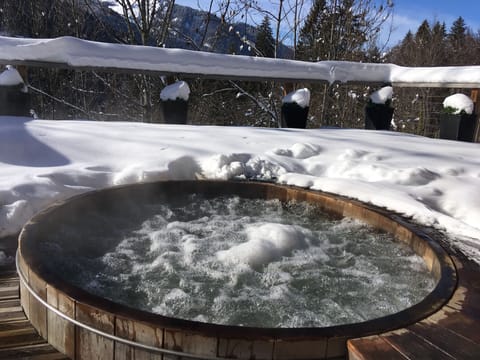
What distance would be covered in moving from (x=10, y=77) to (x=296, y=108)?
3.07m

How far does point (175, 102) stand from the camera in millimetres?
4516

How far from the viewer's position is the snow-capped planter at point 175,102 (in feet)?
14.6

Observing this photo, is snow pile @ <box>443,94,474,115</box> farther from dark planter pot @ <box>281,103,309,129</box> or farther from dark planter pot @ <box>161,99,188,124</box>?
dark planter pot @ <box>161,99,188,124</box>

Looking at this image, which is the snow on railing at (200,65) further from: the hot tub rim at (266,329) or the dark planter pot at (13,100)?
the hot tub rim at (266,329)

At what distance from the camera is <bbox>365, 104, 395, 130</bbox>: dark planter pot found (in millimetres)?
5309

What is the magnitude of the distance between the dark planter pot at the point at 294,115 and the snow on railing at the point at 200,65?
1.14 feet

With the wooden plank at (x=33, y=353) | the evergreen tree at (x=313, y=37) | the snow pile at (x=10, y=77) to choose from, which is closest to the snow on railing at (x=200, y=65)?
the snow pile at (x=10, y=77)

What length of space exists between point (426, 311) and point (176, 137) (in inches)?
106

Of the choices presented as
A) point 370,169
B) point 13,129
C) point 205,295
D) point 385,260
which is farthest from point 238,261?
point 13,129

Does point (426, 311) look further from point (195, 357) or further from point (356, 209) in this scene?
point (356, 209)

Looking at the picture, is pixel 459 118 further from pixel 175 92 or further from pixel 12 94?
pixel 12 94

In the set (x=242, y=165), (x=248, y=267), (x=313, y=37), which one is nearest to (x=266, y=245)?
(x=248, y=267)

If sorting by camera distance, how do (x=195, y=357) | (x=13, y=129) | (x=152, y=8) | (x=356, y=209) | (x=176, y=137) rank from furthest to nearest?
(x=152, y=8) < (x=176, y=137) < (x=13, y=129) < (x=356, y=209) < (x=195, y=357)

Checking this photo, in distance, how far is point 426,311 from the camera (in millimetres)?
1241
